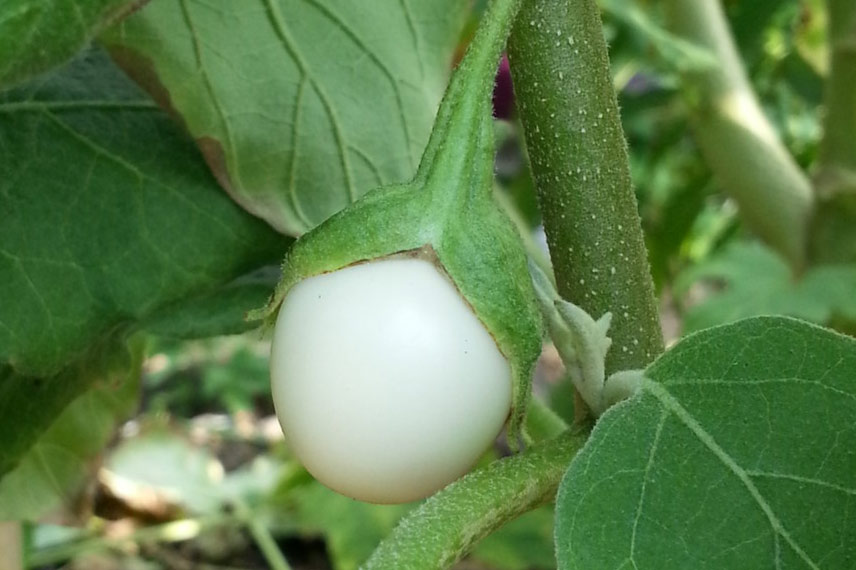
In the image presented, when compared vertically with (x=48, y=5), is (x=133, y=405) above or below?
below

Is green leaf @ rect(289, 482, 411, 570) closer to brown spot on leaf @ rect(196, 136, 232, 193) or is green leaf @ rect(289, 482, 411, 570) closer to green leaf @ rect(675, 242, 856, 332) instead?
green leaf @ rect(675, 242, 856, 332)

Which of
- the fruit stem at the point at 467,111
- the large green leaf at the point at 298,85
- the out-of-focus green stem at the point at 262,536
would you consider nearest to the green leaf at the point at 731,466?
the fruit stem at the point at 467,111

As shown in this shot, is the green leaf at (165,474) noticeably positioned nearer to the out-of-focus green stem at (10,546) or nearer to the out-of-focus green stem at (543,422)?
the out-of-focus green stem at (10,546)

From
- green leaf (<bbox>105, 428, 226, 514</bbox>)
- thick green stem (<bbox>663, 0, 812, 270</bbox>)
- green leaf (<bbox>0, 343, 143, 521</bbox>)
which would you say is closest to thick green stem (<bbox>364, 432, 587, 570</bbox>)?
green leaf (<bbox>0, 343, 143, 521</bbox>)

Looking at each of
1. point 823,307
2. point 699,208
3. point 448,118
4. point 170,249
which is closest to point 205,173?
point 170,249

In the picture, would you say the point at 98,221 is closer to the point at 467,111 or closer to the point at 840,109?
the point at 467,111

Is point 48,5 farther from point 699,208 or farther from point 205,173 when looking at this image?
point 699,208

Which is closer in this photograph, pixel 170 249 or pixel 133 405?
pixel 170 249

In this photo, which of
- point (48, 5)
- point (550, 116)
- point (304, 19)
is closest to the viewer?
point (48, 5)
